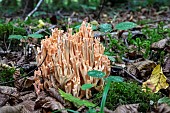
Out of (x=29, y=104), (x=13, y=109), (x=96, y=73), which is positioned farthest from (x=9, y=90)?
(x=96, y=73)

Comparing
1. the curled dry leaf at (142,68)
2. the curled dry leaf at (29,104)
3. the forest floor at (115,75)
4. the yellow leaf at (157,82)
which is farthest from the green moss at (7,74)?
the yellow leaf at (157,82)

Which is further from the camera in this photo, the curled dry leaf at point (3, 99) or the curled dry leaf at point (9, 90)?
the curled dry leaf at point (9, 90)

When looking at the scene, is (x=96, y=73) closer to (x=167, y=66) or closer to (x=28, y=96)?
(x=28, y=96)

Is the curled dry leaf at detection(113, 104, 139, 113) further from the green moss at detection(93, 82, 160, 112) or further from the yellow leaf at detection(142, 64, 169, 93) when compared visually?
the yellow leaf at detection(142, 64, 169, 93)

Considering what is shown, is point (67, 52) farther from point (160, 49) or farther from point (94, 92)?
point (160, 49)

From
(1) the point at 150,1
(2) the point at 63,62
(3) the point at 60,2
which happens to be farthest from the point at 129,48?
(3) the point at 60,2

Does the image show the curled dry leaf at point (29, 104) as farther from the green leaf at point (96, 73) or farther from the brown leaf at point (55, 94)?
the green leaf at point (96, 73)
